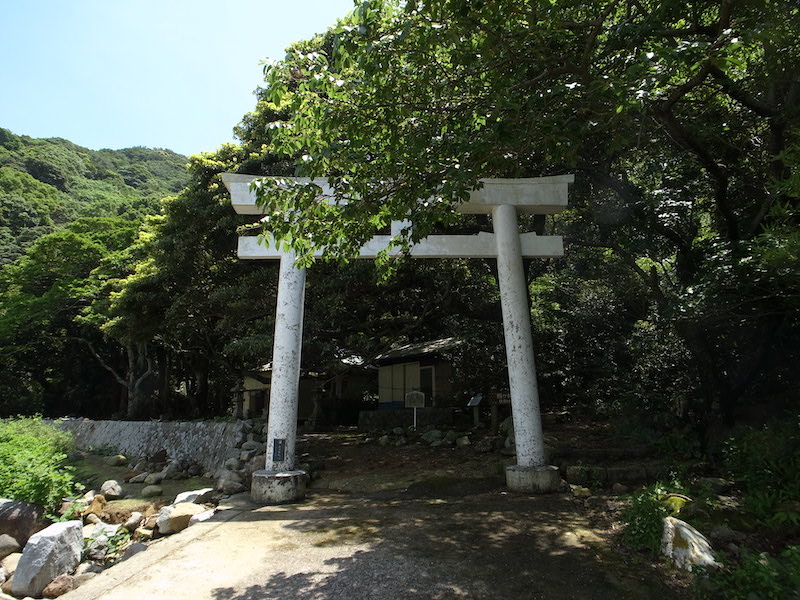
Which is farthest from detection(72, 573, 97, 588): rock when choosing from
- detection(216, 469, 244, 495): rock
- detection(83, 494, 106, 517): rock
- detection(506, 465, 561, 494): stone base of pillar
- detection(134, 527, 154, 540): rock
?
detection(506, 465, 561, 494): stone base of pillar

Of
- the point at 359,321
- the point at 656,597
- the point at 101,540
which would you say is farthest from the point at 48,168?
the point at 656,597

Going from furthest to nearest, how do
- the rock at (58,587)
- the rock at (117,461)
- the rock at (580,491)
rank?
the rock at (117,461), the rock at (580,491), the rock at (58,587)

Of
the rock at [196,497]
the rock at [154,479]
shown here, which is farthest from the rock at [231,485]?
the rock at [154,479]

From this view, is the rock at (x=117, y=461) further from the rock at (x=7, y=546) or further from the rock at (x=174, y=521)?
the rock at (x=174, y=521)

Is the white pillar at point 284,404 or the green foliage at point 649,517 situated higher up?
the white pillar at point 284,404

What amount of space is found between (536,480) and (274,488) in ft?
12.6

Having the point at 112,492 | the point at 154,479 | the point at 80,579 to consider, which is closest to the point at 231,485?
the point at 80,579

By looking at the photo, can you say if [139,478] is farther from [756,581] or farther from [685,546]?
[756,581]

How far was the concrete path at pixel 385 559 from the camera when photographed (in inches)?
153

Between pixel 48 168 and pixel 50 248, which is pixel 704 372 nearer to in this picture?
pixel 50 248

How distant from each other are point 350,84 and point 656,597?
510cm

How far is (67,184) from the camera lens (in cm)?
4516

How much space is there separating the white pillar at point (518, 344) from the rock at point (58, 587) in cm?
570

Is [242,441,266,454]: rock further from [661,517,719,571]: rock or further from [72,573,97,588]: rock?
[661,517,719,571]: rock
